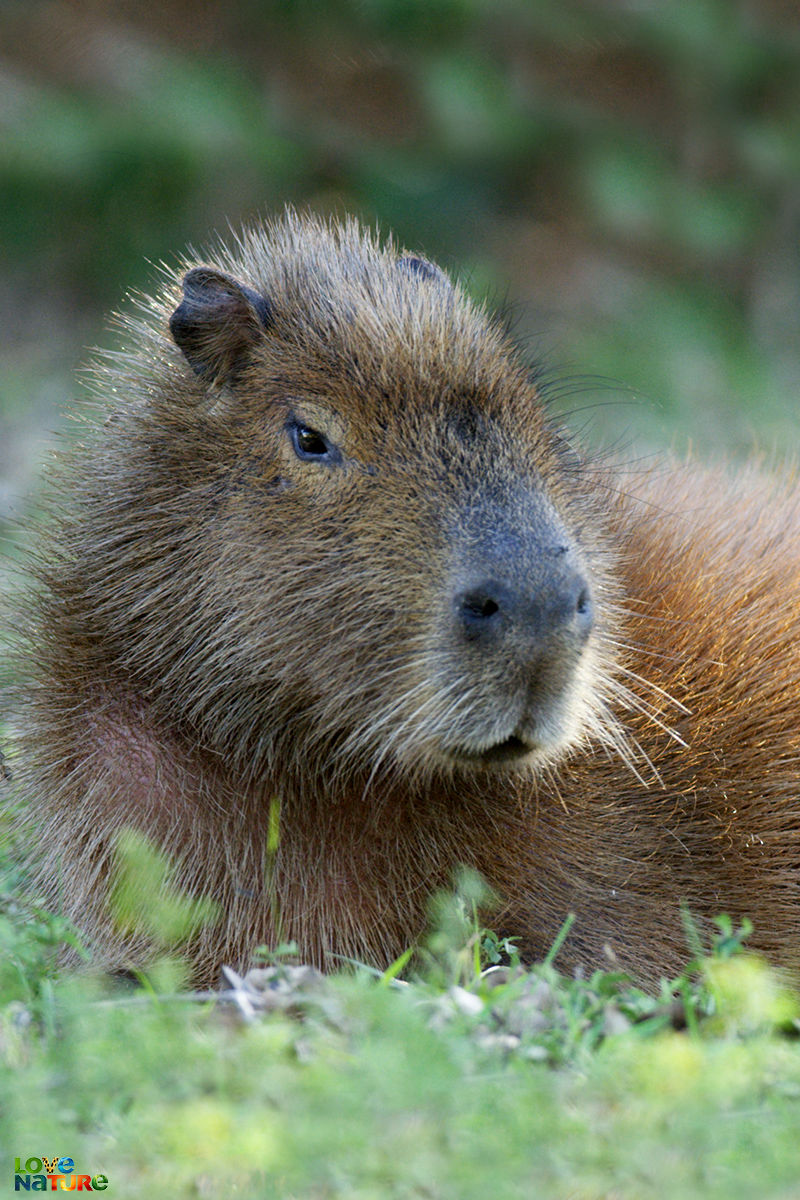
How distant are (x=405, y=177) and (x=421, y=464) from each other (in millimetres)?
7871

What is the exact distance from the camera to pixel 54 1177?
238 cm

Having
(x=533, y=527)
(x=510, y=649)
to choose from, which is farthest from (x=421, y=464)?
(x=510, y=649)

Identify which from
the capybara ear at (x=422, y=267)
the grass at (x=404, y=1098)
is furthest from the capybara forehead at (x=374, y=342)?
the grass at (x=404, y=1098)

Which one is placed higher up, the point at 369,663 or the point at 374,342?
the point at 374,342

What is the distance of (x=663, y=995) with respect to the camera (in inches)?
131

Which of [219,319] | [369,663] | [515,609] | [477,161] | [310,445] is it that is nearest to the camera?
[515,609]

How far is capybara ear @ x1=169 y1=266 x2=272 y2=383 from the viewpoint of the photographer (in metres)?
3.73

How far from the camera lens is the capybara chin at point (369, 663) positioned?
3430 mm

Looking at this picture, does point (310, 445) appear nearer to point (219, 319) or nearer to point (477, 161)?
point (219, 319)

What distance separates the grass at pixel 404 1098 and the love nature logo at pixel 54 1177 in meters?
0.02

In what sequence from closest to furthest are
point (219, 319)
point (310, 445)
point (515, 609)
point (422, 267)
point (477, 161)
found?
1. point (515, 609)
2. point (310, 445)
3. point (219, 319)
4. point (422, 267)
5. point (477, 161)

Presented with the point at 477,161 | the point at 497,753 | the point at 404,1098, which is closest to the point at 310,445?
the point at 497,753

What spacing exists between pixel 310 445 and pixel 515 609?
71 cm

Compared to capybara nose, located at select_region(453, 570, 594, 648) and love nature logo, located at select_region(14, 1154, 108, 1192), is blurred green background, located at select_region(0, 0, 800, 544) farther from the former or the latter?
love nature logo, located at select_region(14, 1154, 108, 1192)
